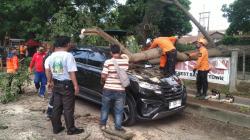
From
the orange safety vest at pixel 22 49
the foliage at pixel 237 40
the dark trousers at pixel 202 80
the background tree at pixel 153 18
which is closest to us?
the dark trousers at pixel 202 80

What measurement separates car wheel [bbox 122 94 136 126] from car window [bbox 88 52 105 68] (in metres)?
1.36

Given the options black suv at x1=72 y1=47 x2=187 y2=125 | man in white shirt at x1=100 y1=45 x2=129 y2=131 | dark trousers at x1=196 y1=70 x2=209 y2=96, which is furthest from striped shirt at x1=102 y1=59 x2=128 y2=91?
dark trousers at x1=196 y1=70 x2=209 y2=96

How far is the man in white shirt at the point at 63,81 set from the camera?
6039mm

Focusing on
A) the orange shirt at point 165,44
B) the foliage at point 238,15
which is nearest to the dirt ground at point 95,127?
the orange shirt at point 165,44

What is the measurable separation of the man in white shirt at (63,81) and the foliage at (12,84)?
11.0 feet

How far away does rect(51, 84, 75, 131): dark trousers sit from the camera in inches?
240

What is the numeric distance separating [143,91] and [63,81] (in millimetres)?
1704

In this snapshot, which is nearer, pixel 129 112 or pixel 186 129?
pixel 129 112

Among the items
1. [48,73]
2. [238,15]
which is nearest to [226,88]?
[48,73]

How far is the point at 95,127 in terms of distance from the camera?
6.77m

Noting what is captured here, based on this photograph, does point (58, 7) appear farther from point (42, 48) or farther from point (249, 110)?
point (249, 110)

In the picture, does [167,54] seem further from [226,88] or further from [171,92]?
[226,88]

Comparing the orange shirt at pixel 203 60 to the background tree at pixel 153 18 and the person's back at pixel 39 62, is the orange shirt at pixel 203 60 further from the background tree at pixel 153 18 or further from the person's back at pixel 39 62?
the background tree at pixel 153 18

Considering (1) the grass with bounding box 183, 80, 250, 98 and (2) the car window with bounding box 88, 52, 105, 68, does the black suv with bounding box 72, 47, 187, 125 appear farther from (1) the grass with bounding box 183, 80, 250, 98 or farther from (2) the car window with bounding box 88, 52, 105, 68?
(1) the grass with bounding box 183, 80, 250, 98
